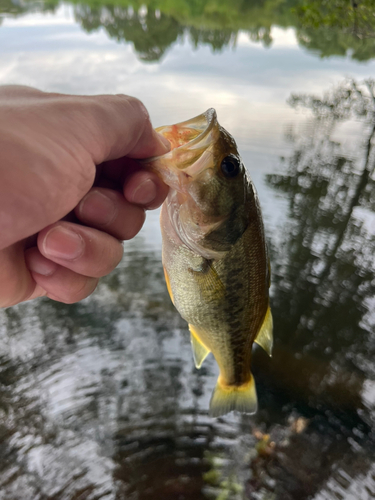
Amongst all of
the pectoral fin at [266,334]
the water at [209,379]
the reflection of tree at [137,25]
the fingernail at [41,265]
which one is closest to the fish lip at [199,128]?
the fingernail at [41,265]

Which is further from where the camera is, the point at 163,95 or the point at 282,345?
the point at 163,95

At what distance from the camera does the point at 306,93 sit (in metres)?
12.6

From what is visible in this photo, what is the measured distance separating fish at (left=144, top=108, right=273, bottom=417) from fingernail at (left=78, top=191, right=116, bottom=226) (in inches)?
9.6

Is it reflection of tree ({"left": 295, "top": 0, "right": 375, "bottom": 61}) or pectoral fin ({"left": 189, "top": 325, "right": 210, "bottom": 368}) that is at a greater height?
reflection of tree ({"left": 295, "top": 0, "right": 375, "bottom": 61})

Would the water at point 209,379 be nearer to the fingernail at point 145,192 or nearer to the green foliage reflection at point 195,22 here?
the fingernail at point 145,192

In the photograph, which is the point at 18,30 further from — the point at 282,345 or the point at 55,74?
the point at 282,345

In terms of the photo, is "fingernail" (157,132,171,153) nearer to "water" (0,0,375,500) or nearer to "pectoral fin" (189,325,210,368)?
"pectoral fin" (189,325,210,368)

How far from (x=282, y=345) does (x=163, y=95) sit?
9.92 meters

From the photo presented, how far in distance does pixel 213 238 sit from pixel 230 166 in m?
0.33

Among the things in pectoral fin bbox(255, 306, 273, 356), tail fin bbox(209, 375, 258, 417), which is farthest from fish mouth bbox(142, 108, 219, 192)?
tail fin bbox(209, 375, 258, 417)

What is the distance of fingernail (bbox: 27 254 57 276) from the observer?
1590 millimetres

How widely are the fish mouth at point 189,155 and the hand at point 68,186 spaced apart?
2.2 inches

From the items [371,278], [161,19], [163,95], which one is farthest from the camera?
[161,19]

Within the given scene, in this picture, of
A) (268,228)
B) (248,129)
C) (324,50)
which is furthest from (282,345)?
(324,50)
